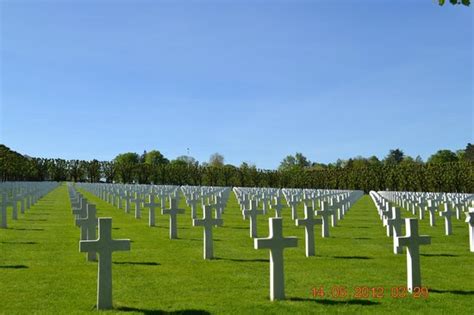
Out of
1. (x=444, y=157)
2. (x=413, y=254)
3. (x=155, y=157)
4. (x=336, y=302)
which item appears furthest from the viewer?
(x=155, y=157)

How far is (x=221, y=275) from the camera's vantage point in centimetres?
912

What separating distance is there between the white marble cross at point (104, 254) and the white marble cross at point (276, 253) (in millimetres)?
1880

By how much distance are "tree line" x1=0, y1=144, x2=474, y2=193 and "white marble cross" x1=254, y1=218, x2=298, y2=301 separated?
180 feet

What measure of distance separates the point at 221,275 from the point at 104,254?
2670 mm

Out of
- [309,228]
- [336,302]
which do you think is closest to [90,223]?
[309,228]

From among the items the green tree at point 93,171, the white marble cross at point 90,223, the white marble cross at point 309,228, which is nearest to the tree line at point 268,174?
the green tree at point 93,171

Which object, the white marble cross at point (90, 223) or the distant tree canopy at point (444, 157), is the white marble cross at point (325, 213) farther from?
the distant tree canopy at point (444, 157)

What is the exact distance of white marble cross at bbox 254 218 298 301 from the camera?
7.30 metres

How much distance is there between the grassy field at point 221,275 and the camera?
7.06 metres

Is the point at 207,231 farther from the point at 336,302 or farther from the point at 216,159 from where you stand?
the point at 216,159

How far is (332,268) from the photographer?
9.85 metres

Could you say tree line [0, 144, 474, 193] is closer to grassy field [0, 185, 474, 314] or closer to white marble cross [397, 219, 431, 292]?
grassy field [0, 185, 474, 314]

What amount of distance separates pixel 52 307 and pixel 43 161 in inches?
3676

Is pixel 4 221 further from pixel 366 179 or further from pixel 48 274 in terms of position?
pixel 366 179
